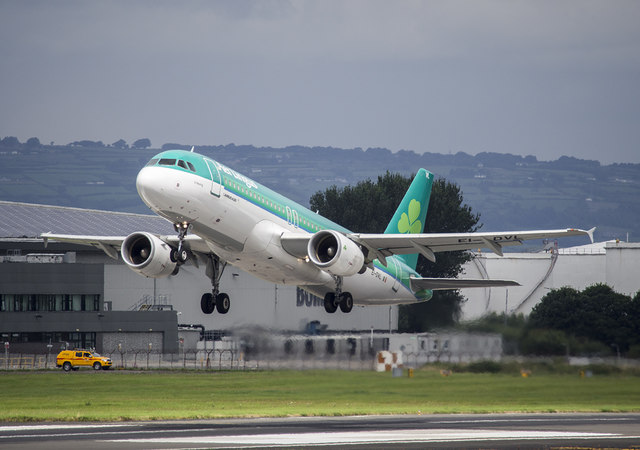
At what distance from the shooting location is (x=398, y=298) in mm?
47969

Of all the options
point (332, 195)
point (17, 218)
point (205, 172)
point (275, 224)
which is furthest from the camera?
point (332, 195)

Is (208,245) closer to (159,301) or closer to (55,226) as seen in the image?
(159,301)

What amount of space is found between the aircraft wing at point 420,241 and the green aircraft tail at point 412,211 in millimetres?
7693

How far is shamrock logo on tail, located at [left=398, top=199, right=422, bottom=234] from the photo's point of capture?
51406 millimetres

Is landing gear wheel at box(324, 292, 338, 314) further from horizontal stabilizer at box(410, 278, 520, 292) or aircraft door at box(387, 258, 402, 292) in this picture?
horizontal stabilizer at box(410, 278, 520, 292)

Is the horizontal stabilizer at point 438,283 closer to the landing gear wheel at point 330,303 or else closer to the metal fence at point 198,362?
the metal fence at point 198,362

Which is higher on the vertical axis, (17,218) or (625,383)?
(17,218)

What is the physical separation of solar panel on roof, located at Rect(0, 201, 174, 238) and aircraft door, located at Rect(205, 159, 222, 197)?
60619 millimetres

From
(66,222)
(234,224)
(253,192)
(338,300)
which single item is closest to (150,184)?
(234,224)

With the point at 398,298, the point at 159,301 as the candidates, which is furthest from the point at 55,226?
the point at 398,298

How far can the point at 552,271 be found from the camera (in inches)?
3878

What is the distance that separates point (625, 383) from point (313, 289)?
46.4 feet

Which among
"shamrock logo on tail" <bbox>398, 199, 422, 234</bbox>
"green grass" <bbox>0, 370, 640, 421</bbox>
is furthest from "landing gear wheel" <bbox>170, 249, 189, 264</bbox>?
"shamrock logo on tail" <bbox>398, 199, 422, 234</bbox>

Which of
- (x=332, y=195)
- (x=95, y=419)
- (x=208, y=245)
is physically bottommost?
(x=95, y=419)
